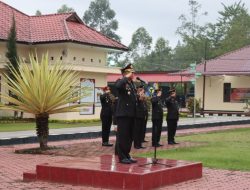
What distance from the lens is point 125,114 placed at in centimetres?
944

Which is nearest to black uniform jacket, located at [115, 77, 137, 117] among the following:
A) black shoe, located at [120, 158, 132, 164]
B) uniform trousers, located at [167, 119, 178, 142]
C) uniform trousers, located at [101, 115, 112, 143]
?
black shoe, located at [120, 158, 132, 164]

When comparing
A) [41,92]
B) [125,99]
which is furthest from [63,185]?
[41,92]

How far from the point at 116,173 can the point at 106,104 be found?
637 cm

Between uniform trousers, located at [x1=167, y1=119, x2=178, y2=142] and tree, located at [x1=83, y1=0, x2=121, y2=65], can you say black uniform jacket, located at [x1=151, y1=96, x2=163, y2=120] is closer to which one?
uniform trousers, located at [x1=167, y1=119, x2=178, y2=142]

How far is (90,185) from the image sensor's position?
8.70m

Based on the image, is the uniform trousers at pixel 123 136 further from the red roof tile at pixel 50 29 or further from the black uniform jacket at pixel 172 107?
the red roof tile at pixel 50 29

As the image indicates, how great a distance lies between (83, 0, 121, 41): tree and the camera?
74.1 meters

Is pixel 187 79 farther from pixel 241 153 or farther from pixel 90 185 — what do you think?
pixel 90 185

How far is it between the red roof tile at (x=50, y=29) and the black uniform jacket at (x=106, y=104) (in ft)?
45.3

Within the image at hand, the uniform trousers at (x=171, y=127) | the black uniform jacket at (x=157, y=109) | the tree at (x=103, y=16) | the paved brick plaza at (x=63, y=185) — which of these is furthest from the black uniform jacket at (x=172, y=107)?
the tree at (x=103, y=16)

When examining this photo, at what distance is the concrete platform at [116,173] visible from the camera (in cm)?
829

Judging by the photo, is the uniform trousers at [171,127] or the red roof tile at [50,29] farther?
the red roof tile at [50,29]

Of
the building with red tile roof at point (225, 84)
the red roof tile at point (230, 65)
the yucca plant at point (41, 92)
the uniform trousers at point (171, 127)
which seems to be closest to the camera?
the yucca plant at point (41, 92)

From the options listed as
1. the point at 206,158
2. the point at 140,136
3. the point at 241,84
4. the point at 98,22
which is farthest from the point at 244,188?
the point at 98,22
